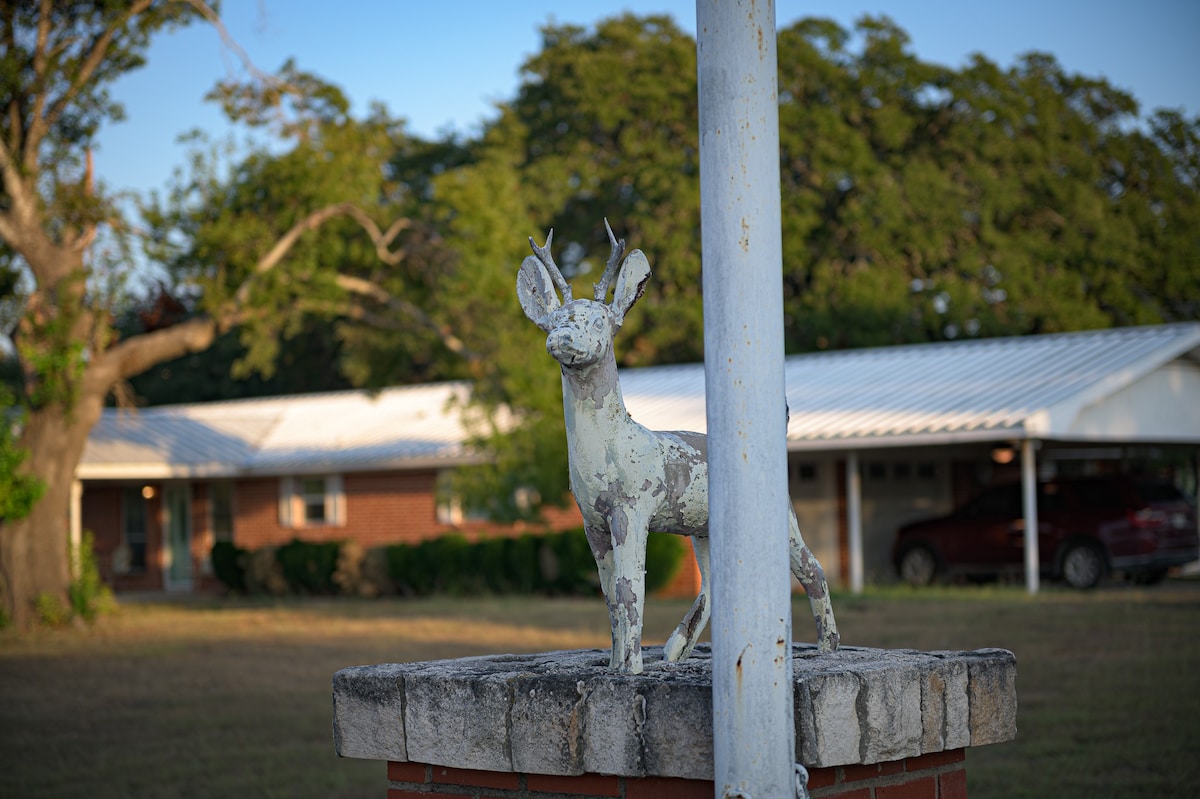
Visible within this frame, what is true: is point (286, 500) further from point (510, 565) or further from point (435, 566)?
point (510, 565)

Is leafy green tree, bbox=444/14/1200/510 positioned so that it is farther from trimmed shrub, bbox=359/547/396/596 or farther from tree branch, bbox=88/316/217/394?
tree branch, bbox=88/316/217/394

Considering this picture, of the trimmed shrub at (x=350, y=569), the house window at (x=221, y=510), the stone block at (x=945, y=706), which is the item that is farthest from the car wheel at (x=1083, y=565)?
the house window at (x=221, y=510)

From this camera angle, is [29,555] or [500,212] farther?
[500,212]

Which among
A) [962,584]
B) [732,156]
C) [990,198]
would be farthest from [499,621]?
[990,198]

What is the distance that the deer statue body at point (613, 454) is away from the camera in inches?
147

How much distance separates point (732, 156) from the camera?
3.20 meters

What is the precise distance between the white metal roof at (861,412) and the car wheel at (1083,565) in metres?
1.79

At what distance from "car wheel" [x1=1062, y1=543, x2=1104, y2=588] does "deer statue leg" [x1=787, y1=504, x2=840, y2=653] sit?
18328 millimetres

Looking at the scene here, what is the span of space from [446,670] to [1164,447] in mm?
23650

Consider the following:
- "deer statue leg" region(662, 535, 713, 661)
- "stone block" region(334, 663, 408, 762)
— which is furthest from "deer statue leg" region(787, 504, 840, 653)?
"stone block" region(334, 663, 408, 762)

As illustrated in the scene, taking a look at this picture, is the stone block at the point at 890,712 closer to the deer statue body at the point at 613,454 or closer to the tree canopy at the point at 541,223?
the deer statue body at the point at 613,454

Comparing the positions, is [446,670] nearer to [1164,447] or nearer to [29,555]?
[29,555]

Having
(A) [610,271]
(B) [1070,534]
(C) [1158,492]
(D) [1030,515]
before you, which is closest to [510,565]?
(D) [1030,515]

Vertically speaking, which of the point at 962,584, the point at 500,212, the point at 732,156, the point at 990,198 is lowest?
the point at 962,584
